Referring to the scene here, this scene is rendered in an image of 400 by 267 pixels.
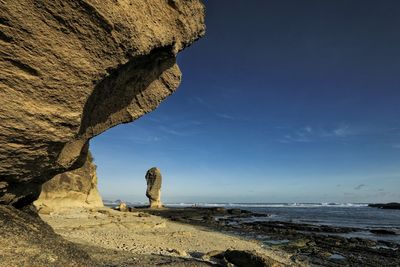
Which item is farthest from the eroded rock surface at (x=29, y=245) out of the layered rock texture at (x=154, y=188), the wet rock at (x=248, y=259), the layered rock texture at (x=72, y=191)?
the layered rock texture at (x=154, y=188)

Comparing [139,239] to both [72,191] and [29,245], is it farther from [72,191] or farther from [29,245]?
[72,191]

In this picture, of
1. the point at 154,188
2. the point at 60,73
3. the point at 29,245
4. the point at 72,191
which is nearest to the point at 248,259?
the point at 29,245

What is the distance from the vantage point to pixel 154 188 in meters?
86.8

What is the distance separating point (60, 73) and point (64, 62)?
0.77 ft

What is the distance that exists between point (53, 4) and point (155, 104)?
4.91m

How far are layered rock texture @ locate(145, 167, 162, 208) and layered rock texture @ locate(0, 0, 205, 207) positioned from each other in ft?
259

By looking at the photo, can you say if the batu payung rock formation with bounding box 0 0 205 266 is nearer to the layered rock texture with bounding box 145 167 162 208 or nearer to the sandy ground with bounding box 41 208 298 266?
the sandy ground with bounding box 41 208 298 266

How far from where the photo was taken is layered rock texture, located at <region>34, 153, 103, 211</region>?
34.1m

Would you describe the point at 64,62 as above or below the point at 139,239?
above

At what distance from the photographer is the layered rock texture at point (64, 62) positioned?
19.9 feet

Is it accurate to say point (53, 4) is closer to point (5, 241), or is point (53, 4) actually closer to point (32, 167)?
point (32, 167)

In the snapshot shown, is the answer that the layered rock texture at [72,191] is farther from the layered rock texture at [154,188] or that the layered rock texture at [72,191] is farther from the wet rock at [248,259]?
the layered rock texture at [154,188]

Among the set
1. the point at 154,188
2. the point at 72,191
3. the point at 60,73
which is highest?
the point at 154,188

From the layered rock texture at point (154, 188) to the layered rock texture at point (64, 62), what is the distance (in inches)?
3103
